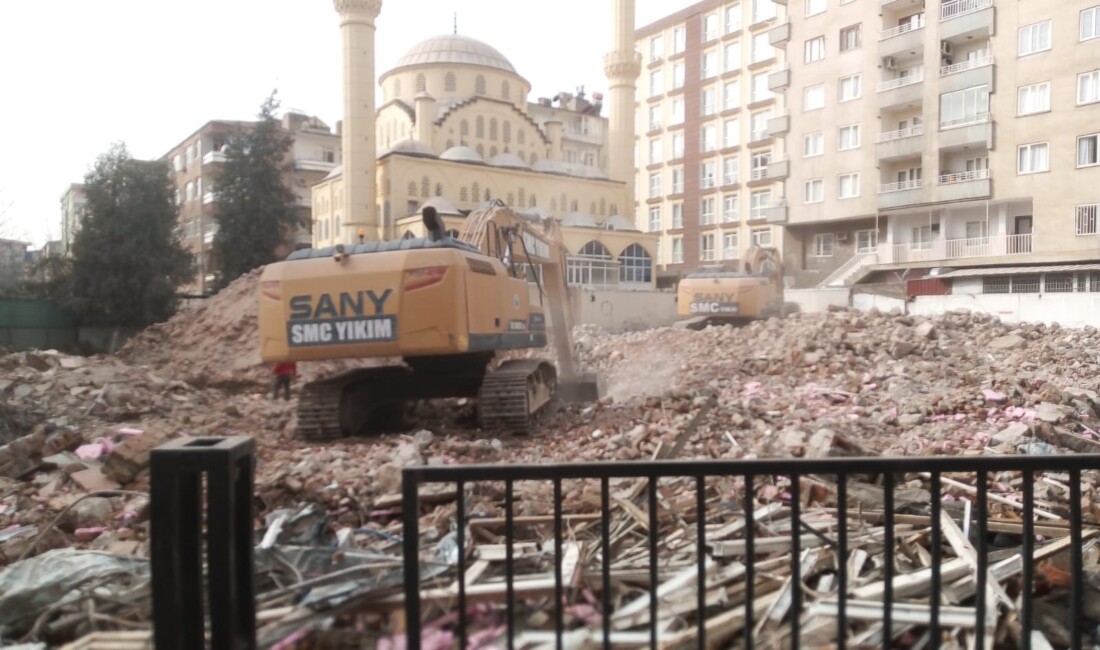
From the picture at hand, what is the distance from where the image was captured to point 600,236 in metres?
46.8

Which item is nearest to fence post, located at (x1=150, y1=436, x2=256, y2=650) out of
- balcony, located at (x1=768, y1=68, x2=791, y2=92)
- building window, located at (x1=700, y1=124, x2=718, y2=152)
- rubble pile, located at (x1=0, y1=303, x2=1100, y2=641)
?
rubble pile, located at (x1=0, y1=303, x2=1100, y2=641)

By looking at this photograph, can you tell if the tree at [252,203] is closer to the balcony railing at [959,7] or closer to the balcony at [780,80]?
the balcony at [780,80]

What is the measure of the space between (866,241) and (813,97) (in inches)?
285

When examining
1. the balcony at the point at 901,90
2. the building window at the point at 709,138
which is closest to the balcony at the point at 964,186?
the balcony at the point at 901,90

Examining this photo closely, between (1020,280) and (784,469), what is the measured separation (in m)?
30.8

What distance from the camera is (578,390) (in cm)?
1331

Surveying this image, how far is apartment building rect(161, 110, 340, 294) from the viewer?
5028cm

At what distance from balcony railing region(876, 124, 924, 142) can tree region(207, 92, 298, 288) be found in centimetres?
2732

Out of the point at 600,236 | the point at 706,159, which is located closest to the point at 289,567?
the point at 600,236

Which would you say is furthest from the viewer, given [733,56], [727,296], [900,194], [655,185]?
[655,185]

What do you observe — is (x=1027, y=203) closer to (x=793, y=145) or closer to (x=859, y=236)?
(x=859, y=236)

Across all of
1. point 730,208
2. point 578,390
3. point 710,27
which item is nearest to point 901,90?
point 730,208

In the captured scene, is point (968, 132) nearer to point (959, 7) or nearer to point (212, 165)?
point (959, 7)

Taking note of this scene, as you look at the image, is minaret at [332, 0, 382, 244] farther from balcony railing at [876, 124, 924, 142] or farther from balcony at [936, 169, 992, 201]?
balcony at [936, 169, 992, 201]
